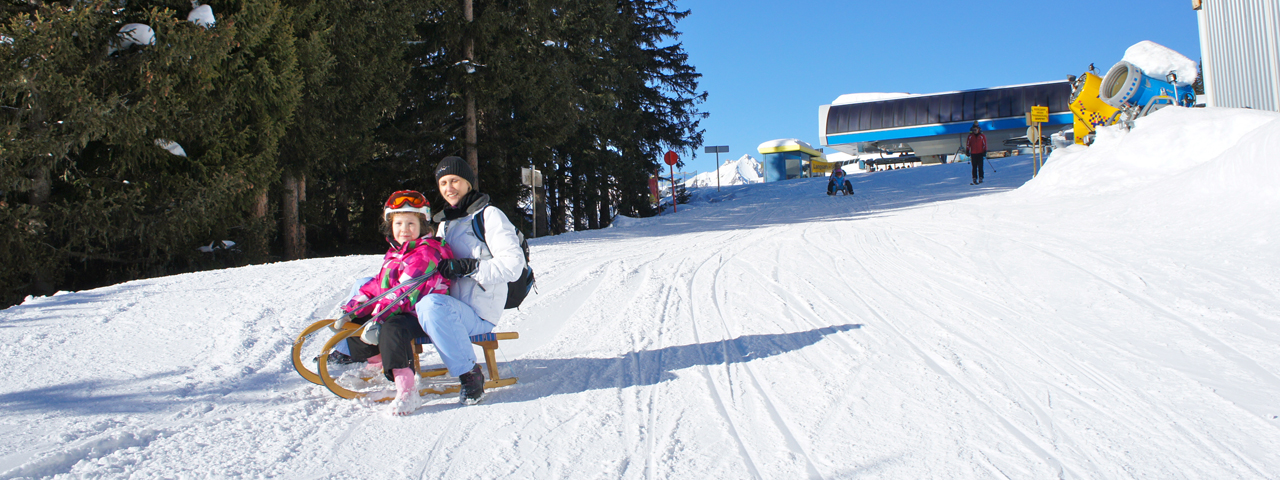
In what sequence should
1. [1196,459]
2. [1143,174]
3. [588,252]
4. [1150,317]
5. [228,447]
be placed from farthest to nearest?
[1143,174] → [588,252] → [1150,317] → [228,447] → [1196,459]

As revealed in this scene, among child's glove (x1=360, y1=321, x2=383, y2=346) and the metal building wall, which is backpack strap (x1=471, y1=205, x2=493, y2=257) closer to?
child's glove (x1=360, y1=321, x2=383, y2=346)

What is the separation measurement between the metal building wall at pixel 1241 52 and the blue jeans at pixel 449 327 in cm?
1421

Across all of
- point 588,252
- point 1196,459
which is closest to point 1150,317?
point 1196,459

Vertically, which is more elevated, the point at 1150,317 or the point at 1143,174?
the point at 1143,174

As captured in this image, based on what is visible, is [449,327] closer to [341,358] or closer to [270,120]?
[341,358]

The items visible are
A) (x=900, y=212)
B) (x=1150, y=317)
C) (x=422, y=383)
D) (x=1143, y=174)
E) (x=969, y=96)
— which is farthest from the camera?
(x=969, y=96)

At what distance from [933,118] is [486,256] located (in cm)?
4116

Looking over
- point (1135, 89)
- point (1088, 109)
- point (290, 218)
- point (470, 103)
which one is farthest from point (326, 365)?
point (1088, 109)

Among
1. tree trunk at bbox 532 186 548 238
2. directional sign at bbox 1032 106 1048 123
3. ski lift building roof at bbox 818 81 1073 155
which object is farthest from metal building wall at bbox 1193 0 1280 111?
ski lift building roof at bbox 818 81 1073 155

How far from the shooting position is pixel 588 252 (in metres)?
9.26

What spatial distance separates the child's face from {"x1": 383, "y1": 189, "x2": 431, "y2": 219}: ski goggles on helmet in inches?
1.3

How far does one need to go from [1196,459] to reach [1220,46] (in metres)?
14.2

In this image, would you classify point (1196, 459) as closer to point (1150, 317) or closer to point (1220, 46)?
point (1150, 317)

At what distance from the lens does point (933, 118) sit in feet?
130
